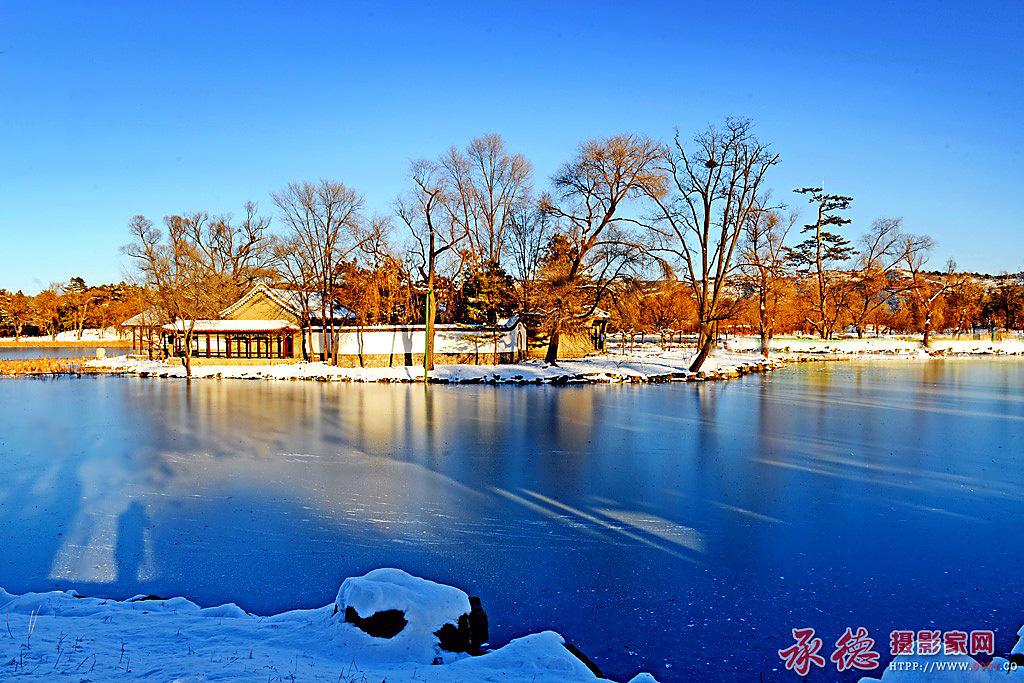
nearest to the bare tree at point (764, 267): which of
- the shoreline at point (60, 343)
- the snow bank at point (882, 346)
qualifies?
the snow bank at point (882, 346)

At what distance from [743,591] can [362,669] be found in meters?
3.08

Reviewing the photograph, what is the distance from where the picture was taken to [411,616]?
441 centimetres

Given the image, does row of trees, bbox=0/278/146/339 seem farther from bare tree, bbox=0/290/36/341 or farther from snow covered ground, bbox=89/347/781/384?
snow covered ground, bbox=89/347/781/384

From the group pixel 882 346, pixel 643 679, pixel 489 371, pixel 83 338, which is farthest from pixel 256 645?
pixel 83 338

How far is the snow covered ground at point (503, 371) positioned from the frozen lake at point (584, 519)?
35.2ft

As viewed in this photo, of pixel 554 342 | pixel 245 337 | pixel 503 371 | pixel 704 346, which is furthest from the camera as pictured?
pixel 245 337

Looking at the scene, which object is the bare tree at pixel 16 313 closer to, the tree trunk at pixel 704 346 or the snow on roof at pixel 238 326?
the snow on roof at pixel 238 326

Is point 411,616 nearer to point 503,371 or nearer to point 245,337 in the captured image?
point 503,371

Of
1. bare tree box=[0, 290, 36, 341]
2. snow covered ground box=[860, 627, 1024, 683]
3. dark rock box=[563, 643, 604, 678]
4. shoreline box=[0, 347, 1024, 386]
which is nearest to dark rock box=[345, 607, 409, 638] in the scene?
dark rock box=[563, 643, 604, 678]

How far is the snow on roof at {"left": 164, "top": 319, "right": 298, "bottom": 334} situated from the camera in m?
34.5

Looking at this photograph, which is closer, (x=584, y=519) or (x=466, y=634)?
(x=466, y=634)

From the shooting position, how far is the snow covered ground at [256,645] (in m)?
3.70

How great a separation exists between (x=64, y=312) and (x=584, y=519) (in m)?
73.8

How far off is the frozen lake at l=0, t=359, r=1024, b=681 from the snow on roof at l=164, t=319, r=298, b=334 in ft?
63.0
